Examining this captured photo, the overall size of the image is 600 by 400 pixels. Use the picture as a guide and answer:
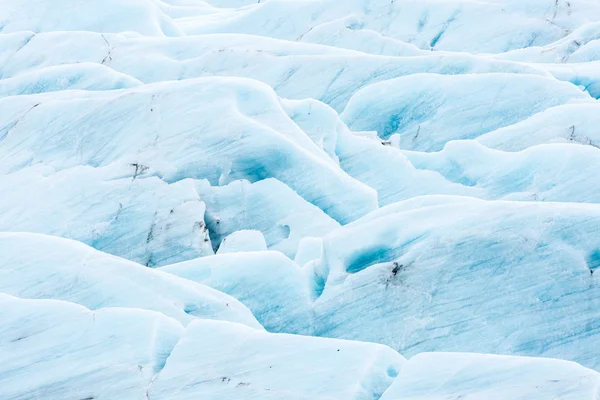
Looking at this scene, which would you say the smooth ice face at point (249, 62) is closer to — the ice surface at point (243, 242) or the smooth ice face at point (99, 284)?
the ice surface at point (243, 242)

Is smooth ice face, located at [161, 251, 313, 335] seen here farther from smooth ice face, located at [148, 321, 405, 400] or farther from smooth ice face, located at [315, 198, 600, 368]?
smooth ice face, located at [148, 321, 405, 400]

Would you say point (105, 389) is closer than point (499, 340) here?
Yes

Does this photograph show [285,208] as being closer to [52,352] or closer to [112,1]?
[52,352]

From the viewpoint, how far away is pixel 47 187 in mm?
7750

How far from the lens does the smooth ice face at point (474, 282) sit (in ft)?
17.6

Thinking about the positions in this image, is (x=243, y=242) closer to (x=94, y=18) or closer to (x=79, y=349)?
(x=79, y=349)

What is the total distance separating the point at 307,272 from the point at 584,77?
221 inches

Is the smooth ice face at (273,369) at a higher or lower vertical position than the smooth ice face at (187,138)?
higher

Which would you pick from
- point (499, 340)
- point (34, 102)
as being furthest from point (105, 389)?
point (34, 102)

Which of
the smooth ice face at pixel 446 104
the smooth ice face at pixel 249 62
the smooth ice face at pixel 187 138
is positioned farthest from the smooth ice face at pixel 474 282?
the smooth ice face at pixel 249 62

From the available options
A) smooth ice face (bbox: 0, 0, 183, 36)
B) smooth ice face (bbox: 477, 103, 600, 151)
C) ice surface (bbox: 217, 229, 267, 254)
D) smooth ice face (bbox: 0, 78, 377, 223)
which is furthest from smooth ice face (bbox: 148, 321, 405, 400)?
smooth ice face (bbox: 0, 0, 183, 36)

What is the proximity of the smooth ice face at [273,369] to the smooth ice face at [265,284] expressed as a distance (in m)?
1.10

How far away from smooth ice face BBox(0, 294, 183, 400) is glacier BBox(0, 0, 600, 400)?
0.04 feet

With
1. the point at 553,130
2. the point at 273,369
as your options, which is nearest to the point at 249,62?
the point at 553,130
